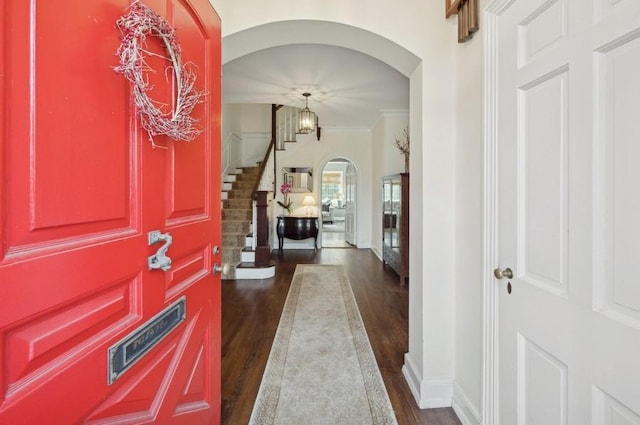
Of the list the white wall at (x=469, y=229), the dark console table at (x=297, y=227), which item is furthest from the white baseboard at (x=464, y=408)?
the dark console table at (x=297, y=227)

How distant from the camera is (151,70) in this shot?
35.3 inches

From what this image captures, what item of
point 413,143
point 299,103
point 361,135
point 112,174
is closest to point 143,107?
point 112,174

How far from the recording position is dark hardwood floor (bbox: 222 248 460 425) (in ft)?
5.84

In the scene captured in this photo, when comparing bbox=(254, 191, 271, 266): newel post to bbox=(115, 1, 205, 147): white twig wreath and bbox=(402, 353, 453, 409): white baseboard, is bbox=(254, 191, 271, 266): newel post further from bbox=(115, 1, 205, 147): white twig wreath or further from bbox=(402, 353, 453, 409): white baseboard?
bbox=(115, 1, 205, 147): white twig wreath

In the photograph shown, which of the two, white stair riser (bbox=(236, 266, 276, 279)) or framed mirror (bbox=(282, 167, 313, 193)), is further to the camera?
framed mirror (bbox=(282, 167, 313, 193))

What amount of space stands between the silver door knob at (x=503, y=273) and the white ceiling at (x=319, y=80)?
2747mm

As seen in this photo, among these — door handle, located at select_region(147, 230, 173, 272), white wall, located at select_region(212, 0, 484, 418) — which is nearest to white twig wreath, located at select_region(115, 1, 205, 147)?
door handle, located at select_region(147, 230, 173, 272)

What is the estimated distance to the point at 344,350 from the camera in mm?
2406

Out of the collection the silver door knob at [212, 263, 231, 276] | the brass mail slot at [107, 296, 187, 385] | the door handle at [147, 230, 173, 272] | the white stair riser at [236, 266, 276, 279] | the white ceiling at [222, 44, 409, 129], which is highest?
the white ceiling at [222, 44, 409, 129]

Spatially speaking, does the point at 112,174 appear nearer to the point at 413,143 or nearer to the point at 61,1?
the point at 61,1

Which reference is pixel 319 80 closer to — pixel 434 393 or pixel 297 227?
pixel 297 227

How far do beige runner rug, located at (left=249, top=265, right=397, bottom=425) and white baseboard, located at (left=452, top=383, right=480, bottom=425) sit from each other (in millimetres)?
377

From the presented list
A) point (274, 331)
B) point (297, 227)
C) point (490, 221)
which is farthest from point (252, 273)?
point (490, 221)

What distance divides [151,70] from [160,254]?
551 mm
